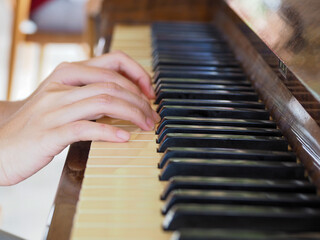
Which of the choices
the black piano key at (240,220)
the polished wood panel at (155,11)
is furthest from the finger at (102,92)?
the polished wood panel at (155,11)

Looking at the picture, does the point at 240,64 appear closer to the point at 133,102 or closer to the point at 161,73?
the point at 161,73

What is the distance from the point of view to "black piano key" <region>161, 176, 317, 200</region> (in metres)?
0.68

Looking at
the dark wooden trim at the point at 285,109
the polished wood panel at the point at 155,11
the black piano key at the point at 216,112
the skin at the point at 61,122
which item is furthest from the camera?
the polished wood panel at the point at 155,11

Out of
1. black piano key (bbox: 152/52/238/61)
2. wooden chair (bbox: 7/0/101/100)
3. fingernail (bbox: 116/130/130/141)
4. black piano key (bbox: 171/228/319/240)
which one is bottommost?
black piano key (bbox: 171/228/319/240)

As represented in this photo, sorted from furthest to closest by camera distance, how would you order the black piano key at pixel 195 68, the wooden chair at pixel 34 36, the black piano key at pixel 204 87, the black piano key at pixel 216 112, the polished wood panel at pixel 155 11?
the wooden chair at pixel 34 36 → the polished wood panel at pixel 155 11 → the black piano key at pixel 195 68 → the black piano key at pixel 204 87 → the black piano key at pixel 216 112

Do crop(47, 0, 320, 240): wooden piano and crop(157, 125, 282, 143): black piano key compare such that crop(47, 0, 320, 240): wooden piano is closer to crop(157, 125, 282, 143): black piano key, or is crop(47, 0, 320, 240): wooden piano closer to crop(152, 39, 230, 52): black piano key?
crop(157, 125, 282, 143): black piano key

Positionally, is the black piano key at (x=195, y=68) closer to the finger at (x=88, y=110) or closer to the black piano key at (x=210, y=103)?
the black piano key at (x=210, y=103)

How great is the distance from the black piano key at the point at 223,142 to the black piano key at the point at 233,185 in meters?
0.13

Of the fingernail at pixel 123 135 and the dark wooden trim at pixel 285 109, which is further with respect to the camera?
the fingernail at pixel 123 135

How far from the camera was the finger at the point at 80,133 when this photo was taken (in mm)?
837

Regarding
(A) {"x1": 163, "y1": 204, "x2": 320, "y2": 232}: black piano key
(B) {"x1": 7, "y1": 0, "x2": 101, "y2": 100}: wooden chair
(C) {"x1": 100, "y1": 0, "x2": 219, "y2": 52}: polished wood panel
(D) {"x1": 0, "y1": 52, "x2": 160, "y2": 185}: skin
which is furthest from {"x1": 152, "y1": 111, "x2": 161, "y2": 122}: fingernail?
(B) {"x1": 7, "y1": 0, "x2": 101, "y2": 100}: wooden chair

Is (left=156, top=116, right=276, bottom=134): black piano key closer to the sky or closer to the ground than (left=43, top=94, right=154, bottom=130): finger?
closer to the ground

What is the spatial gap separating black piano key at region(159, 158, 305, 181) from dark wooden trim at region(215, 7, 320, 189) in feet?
0.11

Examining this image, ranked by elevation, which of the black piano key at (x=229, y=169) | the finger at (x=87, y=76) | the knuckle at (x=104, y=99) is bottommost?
the black piano key at (x=229, y=169)
